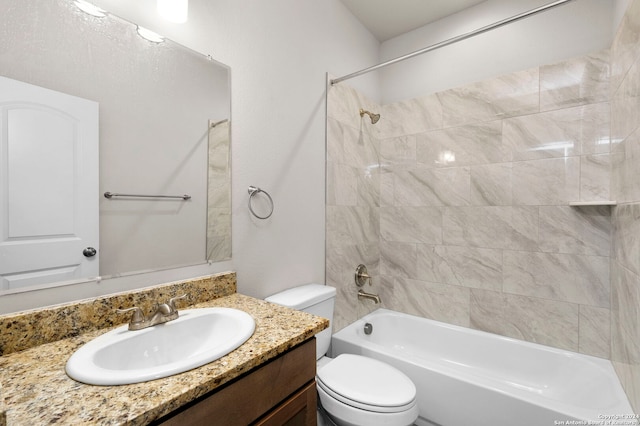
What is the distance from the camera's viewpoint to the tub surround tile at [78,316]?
31.4 inches

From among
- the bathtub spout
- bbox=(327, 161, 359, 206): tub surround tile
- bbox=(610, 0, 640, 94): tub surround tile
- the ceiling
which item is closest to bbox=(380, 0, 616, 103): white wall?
the ceiling

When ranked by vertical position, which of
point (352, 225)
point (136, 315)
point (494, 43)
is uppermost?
point (494, 43)

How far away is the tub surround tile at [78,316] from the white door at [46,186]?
9cm

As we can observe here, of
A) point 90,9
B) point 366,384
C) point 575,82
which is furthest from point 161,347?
point 575,82

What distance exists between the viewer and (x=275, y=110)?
5.31ft

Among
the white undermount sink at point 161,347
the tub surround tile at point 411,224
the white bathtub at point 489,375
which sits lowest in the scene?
the white bathtub at point 489,375

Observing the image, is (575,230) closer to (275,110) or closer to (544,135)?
(544,135)

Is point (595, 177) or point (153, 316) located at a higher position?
point (595, 177)

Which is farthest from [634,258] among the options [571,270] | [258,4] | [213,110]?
[258,4]

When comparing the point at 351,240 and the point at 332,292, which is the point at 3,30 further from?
the point at 351,240

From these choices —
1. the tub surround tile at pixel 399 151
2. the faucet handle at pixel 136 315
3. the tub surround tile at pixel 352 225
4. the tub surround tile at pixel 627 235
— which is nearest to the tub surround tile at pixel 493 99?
the tub surround tile at pixel 399 151

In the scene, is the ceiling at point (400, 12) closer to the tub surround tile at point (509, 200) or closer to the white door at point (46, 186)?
the tub surround tile at point (509, 200)

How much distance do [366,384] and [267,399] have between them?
2.34ft

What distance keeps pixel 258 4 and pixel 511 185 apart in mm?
1919
